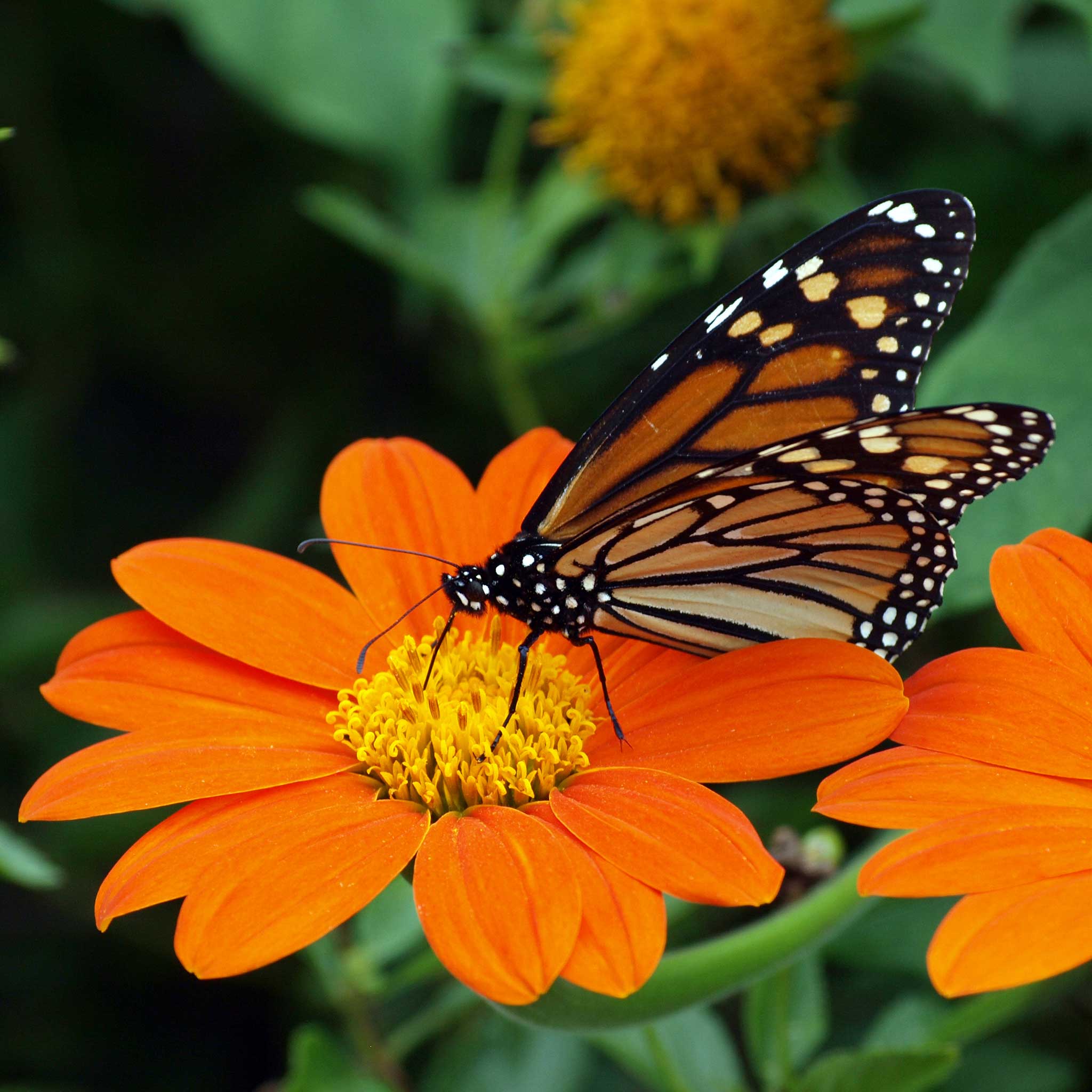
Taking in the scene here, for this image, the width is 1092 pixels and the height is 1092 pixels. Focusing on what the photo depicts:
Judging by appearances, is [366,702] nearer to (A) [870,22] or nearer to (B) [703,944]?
(B) [703,944]

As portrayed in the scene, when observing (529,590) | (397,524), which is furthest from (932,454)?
(397,524)

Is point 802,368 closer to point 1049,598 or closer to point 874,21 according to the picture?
point 1049,598

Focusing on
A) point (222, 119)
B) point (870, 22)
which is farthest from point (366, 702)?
point (222, 119)

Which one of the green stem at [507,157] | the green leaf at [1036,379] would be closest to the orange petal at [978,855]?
the green leaf at [1036,379]

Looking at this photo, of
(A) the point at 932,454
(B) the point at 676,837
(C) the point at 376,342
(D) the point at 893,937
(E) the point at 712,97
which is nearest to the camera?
(B) the point at 676,837

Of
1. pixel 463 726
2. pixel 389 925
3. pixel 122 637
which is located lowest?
pixel 389 925

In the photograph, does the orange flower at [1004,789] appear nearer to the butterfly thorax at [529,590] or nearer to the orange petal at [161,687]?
the butterfly thorax at [529,590]
